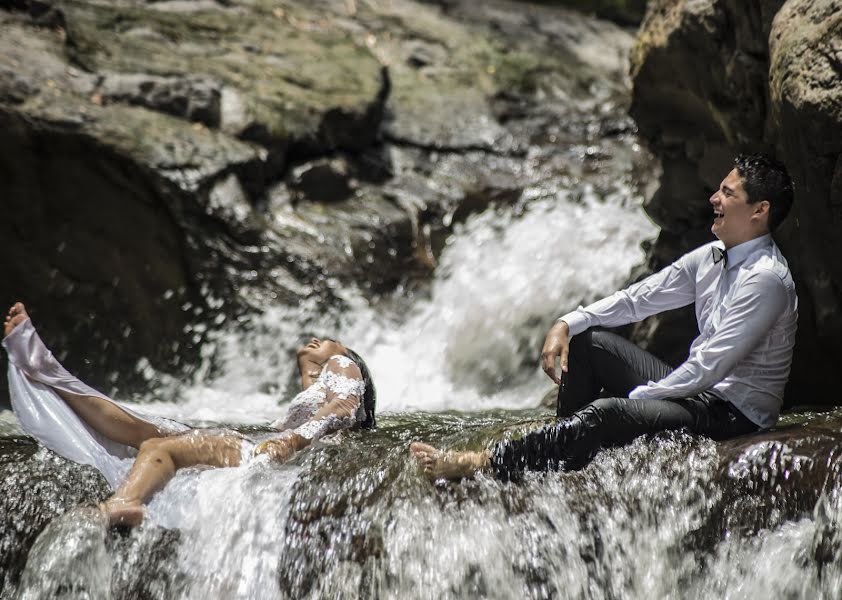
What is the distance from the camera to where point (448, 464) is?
4.77 meters

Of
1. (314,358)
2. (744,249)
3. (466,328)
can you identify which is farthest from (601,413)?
(466,328)

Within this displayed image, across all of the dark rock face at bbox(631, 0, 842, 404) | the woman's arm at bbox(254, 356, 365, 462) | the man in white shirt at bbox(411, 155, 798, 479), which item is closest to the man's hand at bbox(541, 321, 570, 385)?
the man in white shirt at bbox(411, 155, 798, 479)

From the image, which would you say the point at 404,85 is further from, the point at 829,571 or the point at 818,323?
the point at 829,571

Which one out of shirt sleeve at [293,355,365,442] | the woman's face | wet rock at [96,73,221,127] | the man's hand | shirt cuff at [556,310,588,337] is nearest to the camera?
the man's hand

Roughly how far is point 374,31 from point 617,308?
8.69 m

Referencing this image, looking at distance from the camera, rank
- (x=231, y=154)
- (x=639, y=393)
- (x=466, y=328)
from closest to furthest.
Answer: (x=639, y=393) → (x=466, y=328) → (x=231, y=154)

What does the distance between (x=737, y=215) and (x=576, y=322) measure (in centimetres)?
94

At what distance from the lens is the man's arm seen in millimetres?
5152

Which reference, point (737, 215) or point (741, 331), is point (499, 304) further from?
point (741, 331)

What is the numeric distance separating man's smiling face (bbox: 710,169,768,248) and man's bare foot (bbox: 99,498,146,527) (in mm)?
3008

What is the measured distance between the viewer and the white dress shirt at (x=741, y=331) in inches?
183

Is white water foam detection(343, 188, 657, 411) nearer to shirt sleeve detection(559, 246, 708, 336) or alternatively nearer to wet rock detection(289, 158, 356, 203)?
wet rock detection(289, 158, 356, 203)

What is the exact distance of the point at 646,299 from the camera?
17.4 feet

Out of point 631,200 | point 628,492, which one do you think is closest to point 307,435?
point 628,492
